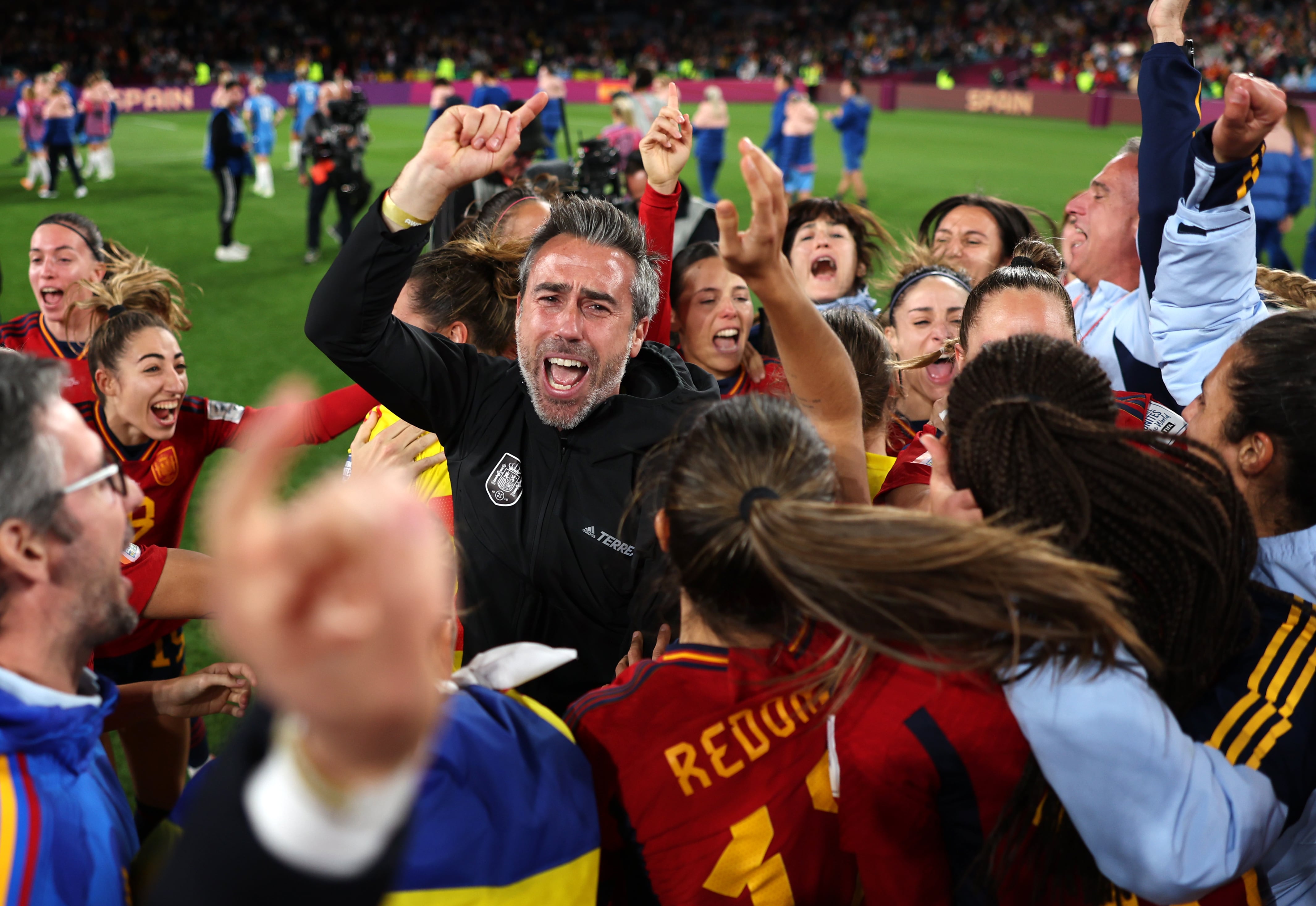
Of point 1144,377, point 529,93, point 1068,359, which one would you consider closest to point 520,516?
point 1068,359

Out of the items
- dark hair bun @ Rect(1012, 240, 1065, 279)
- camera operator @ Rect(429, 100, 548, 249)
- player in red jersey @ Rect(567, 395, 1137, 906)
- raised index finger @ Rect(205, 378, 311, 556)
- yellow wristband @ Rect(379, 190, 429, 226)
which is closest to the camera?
raised index finger @ Rect(205, 378, 311, 556)

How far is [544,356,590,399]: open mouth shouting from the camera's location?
8.43 ft

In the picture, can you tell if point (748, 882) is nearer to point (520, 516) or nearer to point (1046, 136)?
point (520, 516)

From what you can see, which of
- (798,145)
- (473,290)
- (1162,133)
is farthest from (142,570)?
(798,145)

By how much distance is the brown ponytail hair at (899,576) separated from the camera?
1.31m

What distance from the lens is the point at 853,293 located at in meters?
4.81

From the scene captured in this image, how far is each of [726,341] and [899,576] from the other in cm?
286

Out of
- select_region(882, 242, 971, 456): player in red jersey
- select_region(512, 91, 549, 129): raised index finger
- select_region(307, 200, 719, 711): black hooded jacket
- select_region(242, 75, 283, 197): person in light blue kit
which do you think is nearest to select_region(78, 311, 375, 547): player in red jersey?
select_region(307, 200, 719, 711): black hooded jacket

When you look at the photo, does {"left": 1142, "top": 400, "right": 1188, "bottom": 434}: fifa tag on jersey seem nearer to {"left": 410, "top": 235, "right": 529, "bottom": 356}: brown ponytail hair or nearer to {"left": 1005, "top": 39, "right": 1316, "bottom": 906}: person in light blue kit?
{"left": 1005, "top": 39, "right": 1316, "bottom": 906}: person in light blue kit

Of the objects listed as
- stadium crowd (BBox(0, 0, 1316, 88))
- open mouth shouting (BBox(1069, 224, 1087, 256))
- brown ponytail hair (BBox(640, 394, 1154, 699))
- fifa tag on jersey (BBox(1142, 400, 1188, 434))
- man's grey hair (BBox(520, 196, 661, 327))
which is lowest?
fifa tag on jersey (BBox(1142, 400, 1188, 434))

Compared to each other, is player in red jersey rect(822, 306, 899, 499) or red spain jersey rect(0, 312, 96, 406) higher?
player in red jersey rect(822, 306, 899, 499)

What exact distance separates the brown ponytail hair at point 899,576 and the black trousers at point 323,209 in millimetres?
10365

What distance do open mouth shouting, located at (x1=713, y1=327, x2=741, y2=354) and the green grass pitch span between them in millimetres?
1661

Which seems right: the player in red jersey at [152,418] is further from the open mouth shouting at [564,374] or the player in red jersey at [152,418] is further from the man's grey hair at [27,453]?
the man's grey hair at [27,453]
